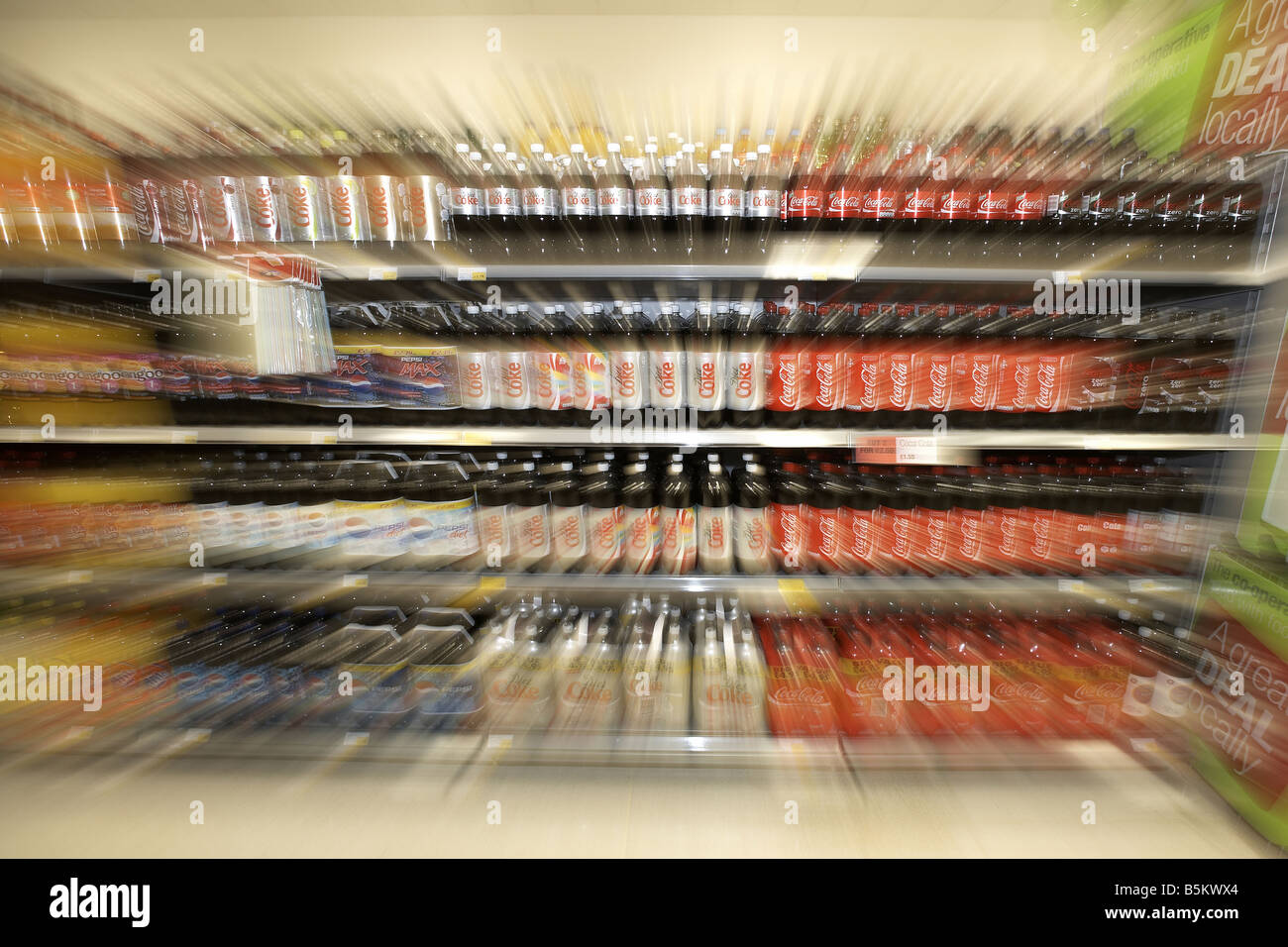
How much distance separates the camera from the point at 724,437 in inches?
67.7

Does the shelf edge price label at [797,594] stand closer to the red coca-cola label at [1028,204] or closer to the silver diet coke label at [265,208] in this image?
the red coca-cola label at [1028,204]

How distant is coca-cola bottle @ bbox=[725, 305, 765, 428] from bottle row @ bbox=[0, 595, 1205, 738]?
77 centimetres

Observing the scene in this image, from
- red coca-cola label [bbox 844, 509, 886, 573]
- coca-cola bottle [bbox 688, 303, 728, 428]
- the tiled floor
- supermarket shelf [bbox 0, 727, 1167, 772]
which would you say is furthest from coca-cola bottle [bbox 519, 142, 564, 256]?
the tiled floor

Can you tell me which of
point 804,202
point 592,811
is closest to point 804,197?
point 804,202

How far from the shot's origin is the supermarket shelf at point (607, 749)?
1846 millimetres

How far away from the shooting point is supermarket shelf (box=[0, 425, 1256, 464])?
1.69 m

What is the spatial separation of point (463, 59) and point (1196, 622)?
3373 mm

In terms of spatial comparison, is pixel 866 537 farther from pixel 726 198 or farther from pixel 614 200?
pixel 614 200

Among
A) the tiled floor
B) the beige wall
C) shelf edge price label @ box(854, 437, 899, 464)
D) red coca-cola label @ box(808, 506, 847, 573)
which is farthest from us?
the beige wall

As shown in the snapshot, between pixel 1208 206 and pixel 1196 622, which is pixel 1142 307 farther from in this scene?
pixel 1196 622

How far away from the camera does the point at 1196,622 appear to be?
183cm

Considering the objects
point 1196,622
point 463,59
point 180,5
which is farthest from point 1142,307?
point 180,5

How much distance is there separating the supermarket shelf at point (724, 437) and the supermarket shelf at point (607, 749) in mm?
1006

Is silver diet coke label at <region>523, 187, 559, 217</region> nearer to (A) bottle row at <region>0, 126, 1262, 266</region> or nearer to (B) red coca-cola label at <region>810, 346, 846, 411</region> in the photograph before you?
(A) bottle row at <region>0, 126, 1262, 266</region>
